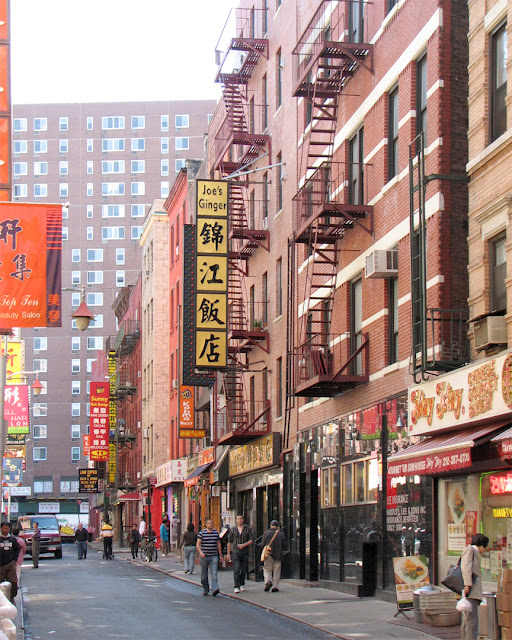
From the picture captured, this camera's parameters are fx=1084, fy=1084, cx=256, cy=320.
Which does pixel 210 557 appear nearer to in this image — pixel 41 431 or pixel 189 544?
pixel 189 544

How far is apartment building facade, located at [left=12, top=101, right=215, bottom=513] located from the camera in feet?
399

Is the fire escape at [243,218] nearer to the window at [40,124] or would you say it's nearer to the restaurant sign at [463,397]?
the restaurant sign at [463,397]

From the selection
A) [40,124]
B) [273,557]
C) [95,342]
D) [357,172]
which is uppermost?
[40,124]

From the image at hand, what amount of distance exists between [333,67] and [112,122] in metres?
107

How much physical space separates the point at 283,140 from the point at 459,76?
13.6 metres

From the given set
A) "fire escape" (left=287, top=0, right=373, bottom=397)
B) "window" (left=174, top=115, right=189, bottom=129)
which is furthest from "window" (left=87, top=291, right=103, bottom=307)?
"fire escape" (left=287, top=0, right=373, bottom=397)

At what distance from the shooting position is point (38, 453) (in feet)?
400

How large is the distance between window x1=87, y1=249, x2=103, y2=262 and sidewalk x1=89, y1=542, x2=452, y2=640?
9711 centimetres

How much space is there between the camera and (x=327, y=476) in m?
26.1

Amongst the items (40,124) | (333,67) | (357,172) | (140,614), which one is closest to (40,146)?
(40,124)

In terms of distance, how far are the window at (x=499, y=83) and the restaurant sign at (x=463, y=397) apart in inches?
156

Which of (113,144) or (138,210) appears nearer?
(138,210)

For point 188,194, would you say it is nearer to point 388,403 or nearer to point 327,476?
point 327,476

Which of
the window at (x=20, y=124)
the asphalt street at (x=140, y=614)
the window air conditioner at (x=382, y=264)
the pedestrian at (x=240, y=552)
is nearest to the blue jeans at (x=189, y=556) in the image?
the asphalt street at (x=140, y=614)
